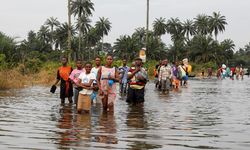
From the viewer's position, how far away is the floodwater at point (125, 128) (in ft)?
26.8

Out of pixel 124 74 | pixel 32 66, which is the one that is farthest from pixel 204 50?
pixel 124 74

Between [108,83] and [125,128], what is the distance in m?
3.46

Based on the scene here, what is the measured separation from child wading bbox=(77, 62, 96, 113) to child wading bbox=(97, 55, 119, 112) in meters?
0.26

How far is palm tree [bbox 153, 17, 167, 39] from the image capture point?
127 meters

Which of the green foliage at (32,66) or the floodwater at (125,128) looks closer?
the floodwater at (125,128)

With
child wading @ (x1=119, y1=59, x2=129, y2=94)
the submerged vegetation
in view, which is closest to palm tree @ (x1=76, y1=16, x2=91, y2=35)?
the submerged vegetation

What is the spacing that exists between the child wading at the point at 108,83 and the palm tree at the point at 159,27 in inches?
4490

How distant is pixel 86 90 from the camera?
13.4 m

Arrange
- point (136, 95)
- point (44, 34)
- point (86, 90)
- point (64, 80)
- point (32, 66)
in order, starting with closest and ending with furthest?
point (86, 90)
point (64, 80)
point (136, 95)
point (32, 66)
point (44, 34)

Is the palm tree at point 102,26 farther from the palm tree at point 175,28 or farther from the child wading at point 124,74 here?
the child wading at point 124,74

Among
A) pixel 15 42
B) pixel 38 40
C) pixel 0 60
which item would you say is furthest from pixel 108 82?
pixel 38 40

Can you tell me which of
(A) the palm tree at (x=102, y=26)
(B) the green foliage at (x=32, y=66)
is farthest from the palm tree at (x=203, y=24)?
(B) the green foliage at (x=32, y=66)

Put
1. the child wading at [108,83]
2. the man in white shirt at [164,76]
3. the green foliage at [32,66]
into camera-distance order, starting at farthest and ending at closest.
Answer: the green foliage at [32,66] → the man in white shirt at [164,76] → the child wading at [108,83]

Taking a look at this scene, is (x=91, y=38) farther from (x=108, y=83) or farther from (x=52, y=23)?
(x=108, y=83)
